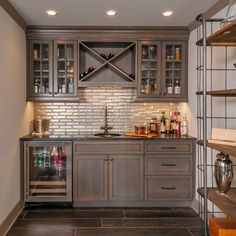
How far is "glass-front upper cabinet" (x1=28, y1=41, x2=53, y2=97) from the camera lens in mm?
4762

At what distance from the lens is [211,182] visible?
3.88 m

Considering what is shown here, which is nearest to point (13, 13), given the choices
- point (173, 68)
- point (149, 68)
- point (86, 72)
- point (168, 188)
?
point (86, 72)

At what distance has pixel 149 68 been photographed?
484 centimetres

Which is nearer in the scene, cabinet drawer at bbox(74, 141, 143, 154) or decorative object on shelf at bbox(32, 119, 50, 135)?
cabinet drawer at bbox(74, 141, 143, 154)

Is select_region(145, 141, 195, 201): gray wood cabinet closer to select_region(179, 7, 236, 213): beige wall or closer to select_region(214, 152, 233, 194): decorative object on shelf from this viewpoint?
select_region(179, 7, 236, 213): beige wall

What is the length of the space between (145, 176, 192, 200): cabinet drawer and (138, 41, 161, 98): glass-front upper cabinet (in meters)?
1.14

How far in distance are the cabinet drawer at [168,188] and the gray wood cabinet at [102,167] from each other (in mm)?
312

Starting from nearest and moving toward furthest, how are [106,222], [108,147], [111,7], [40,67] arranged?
[111,7], [106,222], [108,147], [40,67]

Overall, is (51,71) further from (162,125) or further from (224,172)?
(224,172)

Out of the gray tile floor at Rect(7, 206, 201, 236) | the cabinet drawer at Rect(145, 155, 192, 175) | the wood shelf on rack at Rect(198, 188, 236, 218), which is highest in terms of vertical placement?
the cabinet drawer at Rect(145, 155, 192, 175)

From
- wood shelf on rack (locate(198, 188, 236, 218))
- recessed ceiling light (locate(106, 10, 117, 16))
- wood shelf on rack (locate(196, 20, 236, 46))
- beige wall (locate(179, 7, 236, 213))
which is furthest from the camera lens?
recessed ceiling light (locate(106, 10, 117, 16))

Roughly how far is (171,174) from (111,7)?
215 cm

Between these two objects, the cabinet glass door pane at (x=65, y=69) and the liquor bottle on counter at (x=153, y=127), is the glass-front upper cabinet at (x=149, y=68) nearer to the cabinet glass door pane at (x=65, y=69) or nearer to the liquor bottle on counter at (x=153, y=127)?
the liquor bottle on counter at (x=153, y=127)

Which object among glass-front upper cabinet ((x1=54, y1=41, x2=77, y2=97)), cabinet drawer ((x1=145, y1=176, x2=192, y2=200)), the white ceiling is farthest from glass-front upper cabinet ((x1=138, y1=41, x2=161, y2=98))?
cabinet drawer ((x1=145, y1=176, x2=192, y2=200))
